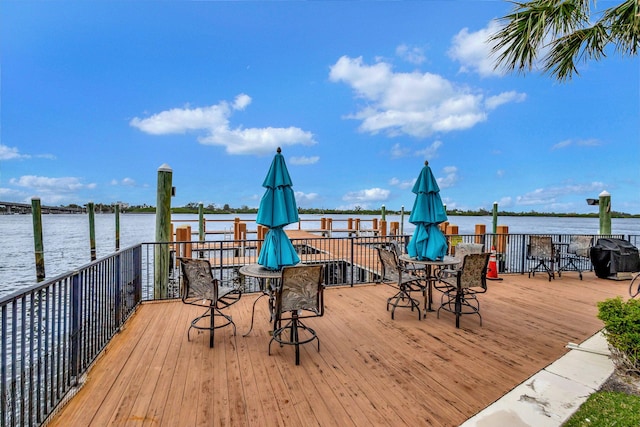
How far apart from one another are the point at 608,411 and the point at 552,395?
28 cm

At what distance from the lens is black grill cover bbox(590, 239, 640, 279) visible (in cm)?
672

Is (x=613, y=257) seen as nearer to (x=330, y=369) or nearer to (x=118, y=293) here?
(x=330, y=369)

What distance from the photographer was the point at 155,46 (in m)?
14.6

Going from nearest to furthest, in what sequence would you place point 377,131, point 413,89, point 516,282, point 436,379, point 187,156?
point 436,379 → point 516,282 → point 413,89 → point 377,131 → point 187,156

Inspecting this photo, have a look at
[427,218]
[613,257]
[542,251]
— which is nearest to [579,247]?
[613,257]

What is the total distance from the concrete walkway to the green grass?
0.13ft

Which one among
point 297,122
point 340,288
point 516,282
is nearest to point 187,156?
point 297,122

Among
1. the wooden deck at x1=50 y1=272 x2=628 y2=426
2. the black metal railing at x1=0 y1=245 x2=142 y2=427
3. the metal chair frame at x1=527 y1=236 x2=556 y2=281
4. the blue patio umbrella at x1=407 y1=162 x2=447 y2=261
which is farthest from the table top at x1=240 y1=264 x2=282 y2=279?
the metal chair frame at x1=527 y1=236 x2=556 y2=281

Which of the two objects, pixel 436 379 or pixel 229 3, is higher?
pixel 229 3

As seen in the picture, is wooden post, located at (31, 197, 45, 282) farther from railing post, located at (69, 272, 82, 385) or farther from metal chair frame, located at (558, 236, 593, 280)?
metal chair frame, located at (558, 236, 593, 280)

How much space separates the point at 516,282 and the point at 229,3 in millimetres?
12196

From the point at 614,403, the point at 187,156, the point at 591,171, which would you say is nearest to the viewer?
the point at 614,403

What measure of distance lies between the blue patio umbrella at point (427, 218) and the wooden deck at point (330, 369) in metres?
0.94

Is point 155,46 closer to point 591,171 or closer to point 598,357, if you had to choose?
point 598,357
